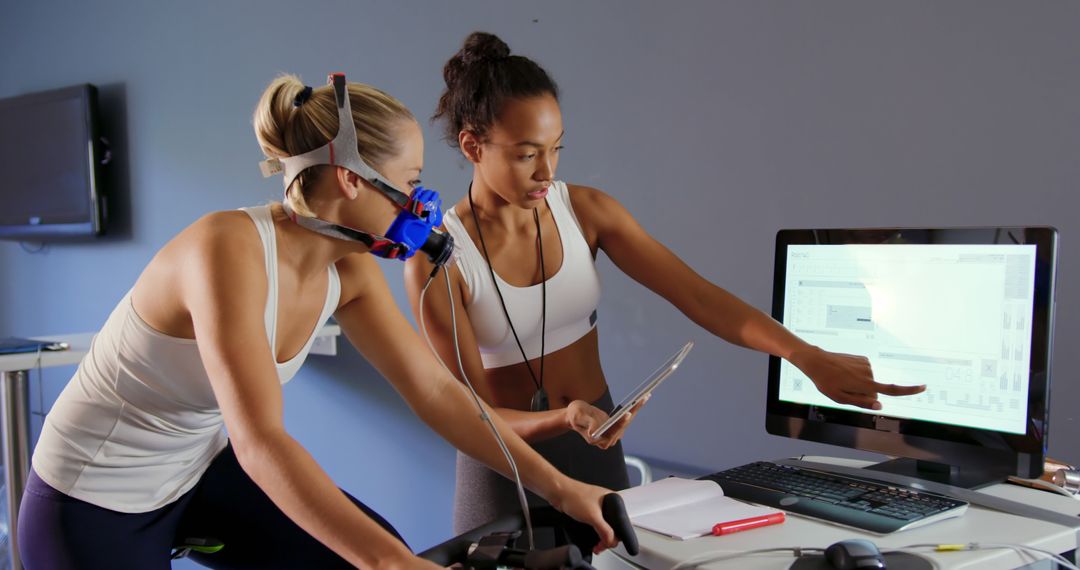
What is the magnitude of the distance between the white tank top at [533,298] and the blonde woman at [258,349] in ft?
0.70

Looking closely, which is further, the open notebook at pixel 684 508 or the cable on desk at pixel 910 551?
the open notebook at pixel 684 508

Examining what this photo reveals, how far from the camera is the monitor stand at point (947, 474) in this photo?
137 centimetres

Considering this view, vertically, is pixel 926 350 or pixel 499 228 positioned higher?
pixel 499 228

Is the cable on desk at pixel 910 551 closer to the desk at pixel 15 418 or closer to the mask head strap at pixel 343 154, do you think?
the mask head strap at pixel 343 154

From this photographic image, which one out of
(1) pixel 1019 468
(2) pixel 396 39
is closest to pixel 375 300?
(1) pixel 1019 468

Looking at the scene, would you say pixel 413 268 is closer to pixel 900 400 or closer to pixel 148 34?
pixel 900 400

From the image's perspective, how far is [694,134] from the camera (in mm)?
2213

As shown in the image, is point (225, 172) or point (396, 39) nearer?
point (396, 39)

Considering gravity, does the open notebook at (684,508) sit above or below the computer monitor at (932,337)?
below

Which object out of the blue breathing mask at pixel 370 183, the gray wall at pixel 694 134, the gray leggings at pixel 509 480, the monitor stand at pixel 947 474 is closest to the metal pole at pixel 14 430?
the gray wall at pixel 694 134

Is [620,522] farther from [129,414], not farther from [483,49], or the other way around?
[483,49]

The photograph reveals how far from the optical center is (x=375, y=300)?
4.71 ft

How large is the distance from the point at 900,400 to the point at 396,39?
6.83 feet

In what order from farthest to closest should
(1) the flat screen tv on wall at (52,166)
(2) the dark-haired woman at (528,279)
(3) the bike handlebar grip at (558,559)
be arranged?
(1) the flat screen tv on wall at (52,166) < (2) the dark-haired woman at (528,279) < (3) the bike handlebar grip at (558,559)
